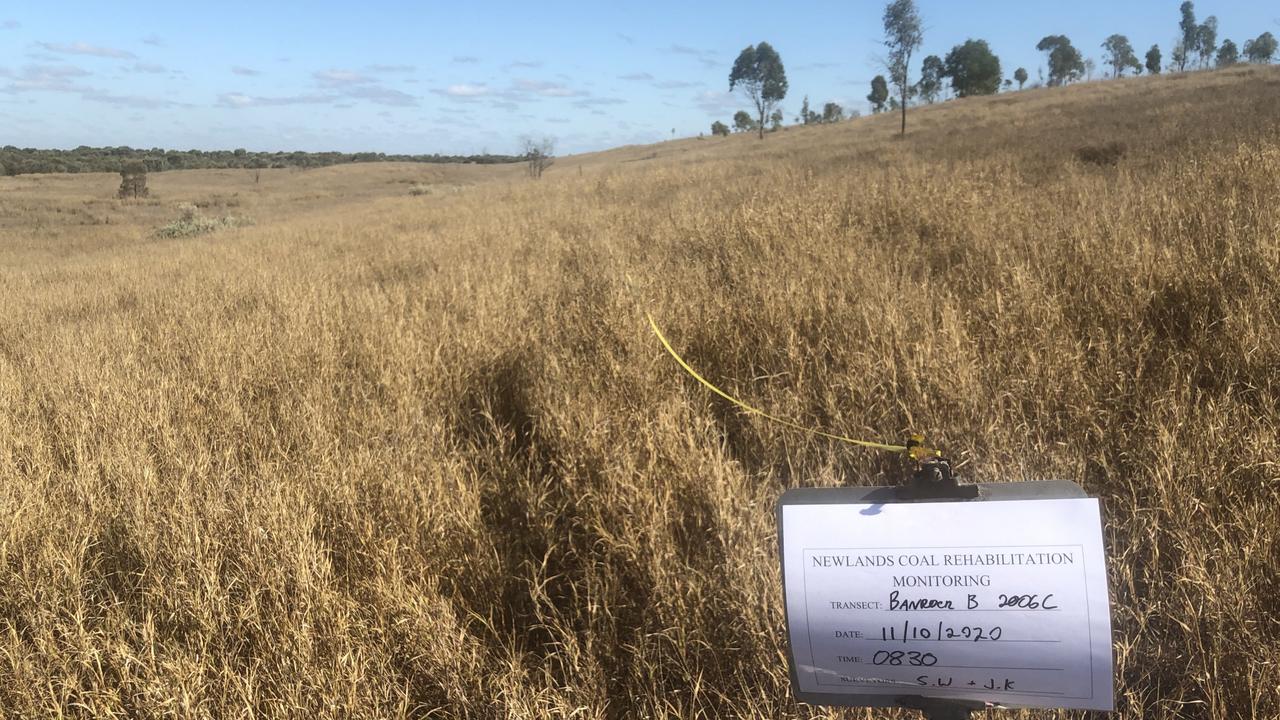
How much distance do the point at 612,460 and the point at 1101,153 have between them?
9.79 m

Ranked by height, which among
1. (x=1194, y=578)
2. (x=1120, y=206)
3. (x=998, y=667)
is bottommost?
(x=1194, y=578)

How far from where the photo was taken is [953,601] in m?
0.97

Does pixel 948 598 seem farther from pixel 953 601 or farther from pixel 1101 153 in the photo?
pixel 1101 153

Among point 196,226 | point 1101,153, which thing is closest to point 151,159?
point 196,226

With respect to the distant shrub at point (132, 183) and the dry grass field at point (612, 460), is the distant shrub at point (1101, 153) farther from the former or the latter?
the distant shrub at point (132, 183)

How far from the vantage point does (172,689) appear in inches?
62.2

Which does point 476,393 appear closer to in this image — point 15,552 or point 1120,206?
point 15,552

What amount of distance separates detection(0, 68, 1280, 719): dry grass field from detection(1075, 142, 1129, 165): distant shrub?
3.91 m

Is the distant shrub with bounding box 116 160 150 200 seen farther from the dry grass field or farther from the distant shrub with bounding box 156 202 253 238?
the dry grass field

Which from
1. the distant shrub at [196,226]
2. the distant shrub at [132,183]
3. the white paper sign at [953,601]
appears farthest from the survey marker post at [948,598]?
the distant shrub at [132,183]

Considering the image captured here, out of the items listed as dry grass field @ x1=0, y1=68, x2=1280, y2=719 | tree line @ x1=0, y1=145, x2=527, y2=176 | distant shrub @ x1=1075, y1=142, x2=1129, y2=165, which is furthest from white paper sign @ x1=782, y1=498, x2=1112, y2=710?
tree line @ x1=0, y1=145, x2=527, y2=176

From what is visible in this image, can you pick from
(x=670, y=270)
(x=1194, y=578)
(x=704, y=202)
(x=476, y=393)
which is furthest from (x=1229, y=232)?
(x=704, y=202)

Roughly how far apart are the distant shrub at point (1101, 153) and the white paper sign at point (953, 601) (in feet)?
31.0

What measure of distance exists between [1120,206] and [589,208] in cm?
800
